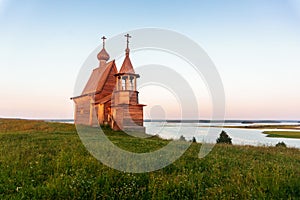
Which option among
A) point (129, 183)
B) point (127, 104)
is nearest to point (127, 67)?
point (127, 104)

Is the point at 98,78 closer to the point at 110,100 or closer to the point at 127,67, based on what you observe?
the point at 110,100

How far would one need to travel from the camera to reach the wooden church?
3108 centimetres

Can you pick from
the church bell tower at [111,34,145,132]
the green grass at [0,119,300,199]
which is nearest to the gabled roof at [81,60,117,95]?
the church bell tower at [111,34,145,132]

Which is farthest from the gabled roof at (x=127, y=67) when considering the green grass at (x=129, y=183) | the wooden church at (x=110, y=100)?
the green grass at (x=129, y=183)

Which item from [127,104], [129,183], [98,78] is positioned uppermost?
[98,78]

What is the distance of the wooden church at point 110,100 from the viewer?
31.1 m

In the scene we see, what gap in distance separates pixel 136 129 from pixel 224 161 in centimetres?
2131

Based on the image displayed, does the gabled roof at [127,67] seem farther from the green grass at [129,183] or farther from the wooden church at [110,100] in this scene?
the green grass at [129,183]

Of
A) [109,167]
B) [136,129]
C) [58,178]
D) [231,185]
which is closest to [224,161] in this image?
[231,185]

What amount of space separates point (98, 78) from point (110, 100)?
7.26 meters

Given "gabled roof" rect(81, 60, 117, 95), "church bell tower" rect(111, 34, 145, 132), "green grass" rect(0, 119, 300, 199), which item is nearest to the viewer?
"green grass" rect(0, 119, 300, 199)

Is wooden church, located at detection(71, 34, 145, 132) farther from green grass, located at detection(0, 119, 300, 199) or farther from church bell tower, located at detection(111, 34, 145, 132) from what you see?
green grass, located at detection(0, 119, 300, 199)

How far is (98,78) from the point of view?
4031 cm

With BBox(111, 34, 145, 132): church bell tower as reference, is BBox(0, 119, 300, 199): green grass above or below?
below
